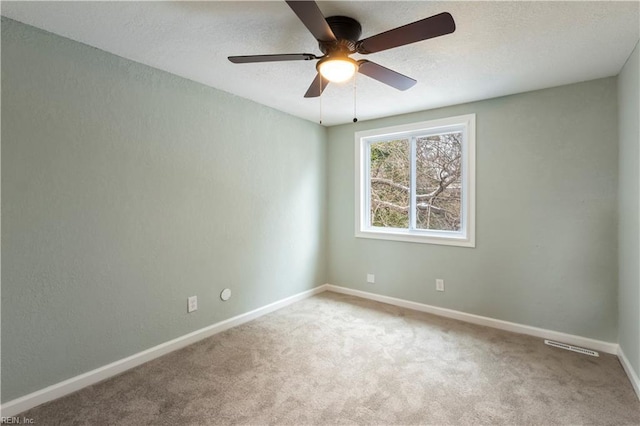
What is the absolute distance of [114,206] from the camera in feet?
7.34

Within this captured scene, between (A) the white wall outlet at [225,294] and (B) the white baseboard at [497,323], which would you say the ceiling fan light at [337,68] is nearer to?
(A) the white wall outlet at [225,294]

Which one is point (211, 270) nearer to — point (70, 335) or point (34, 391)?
point (70, 335)

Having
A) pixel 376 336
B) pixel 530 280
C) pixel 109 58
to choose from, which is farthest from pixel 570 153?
pixel 109 58

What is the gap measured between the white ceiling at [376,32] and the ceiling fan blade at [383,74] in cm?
21

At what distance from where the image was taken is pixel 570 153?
2.67 metres

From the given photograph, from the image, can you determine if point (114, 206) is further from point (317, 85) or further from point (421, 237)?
point (421, 237)

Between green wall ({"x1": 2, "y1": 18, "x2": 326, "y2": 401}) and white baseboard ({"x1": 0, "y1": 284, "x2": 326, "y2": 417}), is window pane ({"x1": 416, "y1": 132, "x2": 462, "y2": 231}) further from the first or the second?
Answer: white baseboard ({"x1": 0, "y1": 284, "x2": 326, "y2": 417})

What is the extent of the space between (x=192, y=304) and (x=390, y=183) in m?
2.59

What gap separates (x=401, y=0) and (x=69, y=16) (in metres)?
1.83

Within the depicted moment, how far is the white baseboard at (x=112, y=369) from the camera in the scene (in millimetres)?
1836

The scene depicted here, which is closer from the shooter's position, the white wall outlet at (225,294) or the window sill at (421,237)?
the white wall outlet at (225,294)

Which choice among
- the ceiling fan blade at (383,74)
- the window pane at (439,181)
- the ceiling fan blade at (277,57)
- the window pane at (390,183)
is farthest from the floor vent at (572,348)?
the ceiling fan blade at (277,57)

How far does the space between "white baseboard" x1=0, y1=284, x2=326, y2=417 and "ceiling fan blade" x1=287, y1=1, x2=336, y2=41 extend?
252cm

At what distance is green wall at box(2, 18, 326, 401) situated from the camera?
1839 mm
